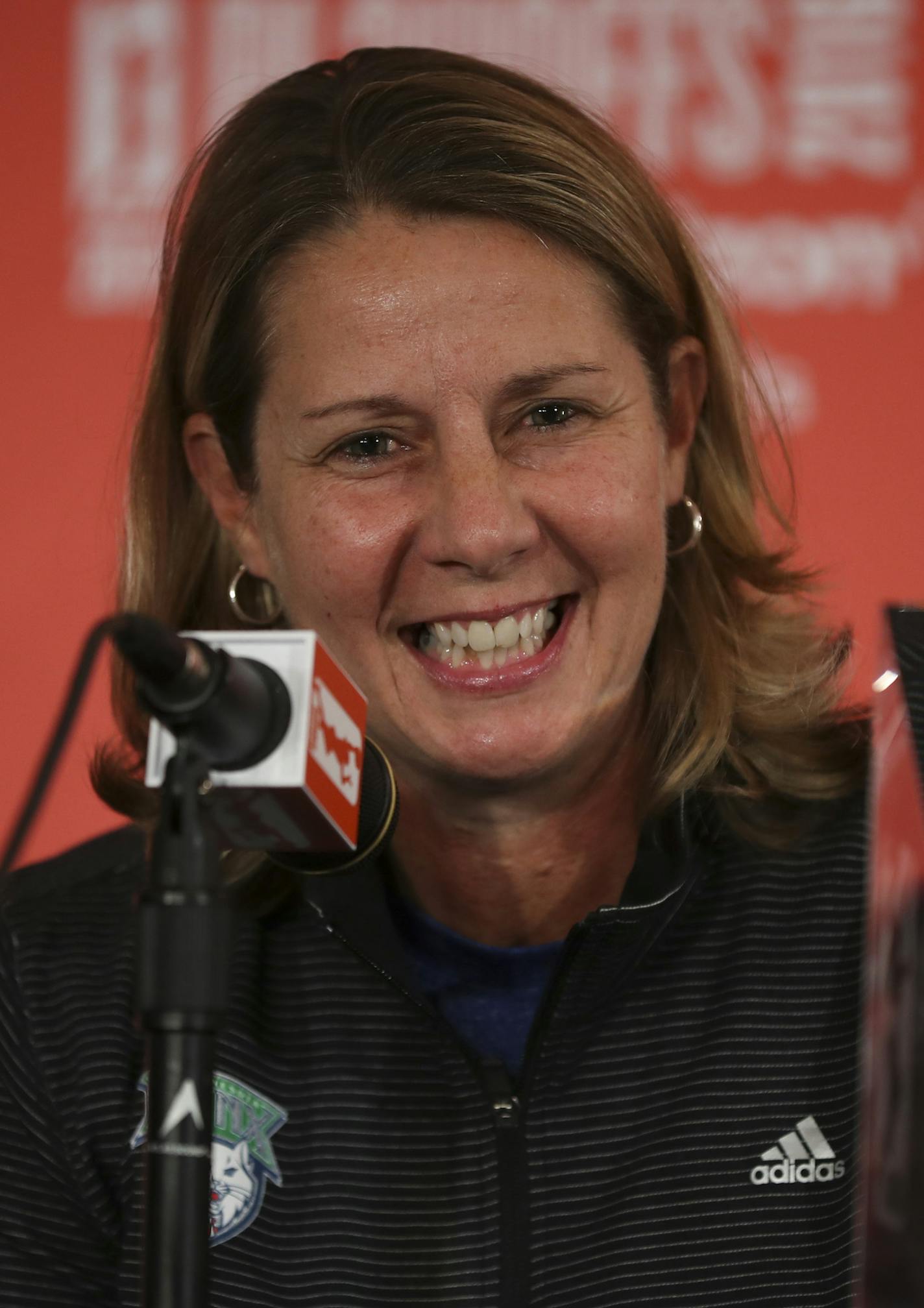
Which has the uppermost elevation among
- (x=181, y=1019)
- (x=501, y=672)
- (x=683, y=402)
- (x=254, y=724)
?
(x=683, y=402)

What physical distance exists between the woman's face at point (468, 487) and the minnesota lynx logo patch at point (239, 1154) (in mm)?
340

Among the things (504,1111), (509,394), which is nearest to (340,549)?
(509,394)

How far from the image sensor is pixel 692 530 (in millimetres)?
1754

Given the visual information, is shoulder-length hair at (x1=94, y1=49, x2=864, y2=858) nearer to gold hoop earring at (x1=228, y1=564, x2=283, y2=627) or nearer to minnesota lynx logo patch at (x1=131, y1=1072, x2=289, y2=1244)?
gold hoop earring at (x1=228, y1=564, x2=283, y2=627)

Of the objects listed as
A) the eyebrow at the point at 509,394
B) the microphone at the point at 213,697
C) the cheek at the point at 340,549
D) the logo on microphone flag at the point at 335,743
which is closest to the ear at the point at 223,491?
the cheek at the point at 340,549

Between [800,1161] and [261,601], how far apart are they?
31.6 inches

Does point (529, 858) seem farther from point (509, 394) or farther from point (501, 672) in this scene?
point (509, 394)

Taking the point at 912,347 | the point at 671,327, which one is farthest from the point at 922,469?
the point at 671,327

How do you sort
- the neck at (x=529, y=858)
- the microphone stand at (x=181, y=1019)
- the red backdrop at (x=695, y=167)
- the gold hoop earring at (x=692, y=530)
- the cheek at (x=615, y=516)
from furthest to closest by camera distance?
the red backdrop at (x=695, y=167), the gold hoop earring at (x=692, y=530), the neck at (x=529, y=858), the cheek at (x=615, y=516), the microphone stand at (x=181, y=1019)

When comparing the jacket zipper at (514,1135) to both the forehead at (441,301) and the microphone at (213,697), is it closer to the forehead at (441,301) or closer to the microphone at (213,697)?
the forehead at (441,301)

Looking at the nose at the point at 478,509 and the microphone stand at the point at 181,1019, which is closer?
the microphone stand at the point at 181,1019

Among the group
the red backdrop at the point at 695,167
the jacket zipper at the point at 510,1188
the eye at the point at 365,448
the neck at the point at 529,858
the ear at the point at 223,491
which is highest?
the red backdrop at the point at 695,167

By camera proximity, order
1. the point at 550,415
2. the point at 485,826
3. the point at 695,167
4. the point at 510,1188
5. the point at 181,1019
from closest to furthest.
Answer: the point at 181,1019 < the point at 510,1188 < the point at 550,415 < the point at 485,826 < the point at 695,167

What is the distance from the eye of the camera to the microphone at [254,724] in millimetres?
824
